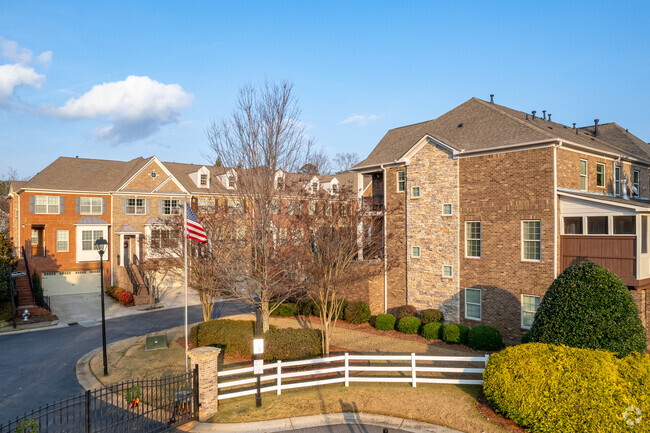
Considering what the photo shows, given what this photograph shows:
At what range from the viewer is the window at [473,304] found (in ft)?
65.5

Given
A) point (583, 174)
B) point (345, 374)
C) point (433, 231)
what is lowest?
point (345, 374)

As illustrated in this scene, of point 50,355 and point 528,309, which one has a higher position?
point 528,309

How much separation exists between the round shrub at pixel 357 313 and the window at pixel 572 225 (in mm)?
10281

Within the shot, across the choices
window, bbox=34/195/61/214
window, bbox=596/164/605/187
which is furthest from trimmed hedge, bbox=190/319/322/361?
window, bbox=34/195/61/214

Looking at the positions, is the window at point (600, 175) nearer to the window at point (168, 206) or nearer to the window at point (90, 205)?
the window at point (168, 206)

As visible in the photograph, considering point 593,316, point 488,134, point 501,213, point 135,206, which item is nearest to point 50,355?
point 135,206

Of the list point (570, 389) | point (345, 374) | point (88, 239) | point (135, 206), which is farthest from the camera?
point (135, 206)

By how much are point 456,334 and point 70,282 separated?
29906mm

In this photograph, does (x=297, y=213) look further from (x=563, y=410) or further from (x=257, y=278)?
(x=563, y=410)

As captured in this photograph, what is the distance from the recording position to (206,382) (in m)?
11.0

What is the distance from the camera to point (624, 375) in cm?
923

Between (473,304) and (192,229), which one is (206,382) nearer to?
(192,229)

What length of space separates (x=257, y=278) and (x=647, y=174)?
2353cm

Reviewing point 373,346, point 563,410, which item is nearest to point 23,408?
point 373,346
